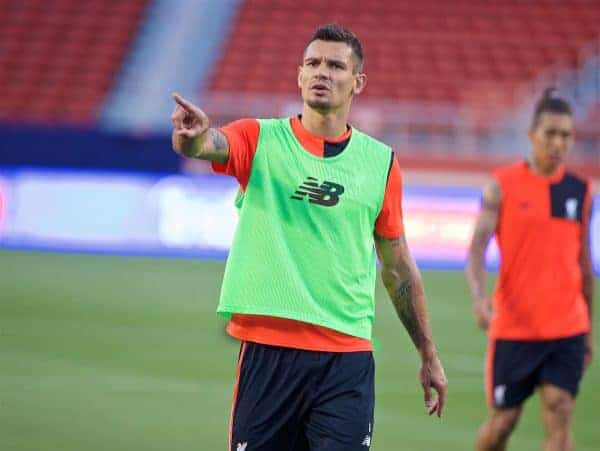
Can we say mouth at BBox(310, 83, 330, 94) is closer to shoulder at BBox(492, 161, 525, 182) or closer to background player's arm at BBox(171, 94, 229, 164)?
background player's arm at BBox(171, 94, 229, 164)

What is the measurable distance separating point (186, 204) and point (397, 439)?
11.0 meters

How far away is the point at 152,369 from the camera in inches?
423

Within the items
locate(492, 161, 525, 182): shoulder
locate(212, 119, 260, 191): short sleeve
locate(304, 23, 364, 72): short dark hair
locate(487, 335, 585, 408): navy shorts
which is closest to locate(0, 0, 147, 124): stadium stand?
locate(492, 161, 525, 182): shoulder

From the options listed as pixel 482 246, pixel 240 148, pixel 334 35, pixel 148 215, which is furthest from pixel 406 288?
pixel 148 215

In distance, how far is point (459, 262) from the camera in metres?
19.2

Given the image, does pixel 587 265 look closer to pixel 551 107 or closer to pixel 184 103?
pixel 551 107

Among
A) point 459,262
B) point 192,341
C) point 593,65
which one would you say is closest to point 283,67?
point 593,65

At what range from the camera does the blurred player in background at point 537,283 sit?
22.9 feet

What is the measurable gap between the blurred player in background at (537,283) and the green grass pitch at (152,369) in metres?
1.32

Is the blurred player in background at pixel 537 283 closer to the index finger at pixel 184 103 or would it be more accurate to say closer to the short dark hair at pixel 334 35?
the short dark hair at pixel 334 35

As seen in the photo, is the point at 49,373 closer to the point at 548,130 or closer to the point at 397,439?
the point at 397,439

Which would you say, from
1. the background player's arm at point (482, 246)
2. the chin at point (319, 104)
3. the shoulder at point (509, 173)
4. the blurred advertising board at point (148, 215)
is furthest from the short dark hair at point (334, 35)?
the blurred advertising board at point (148, 215)

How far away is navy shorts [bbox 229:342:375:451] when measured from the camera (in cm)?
468

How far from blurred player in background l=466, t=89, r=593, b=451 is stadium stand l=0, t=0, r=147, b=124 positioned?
18.0 metres
